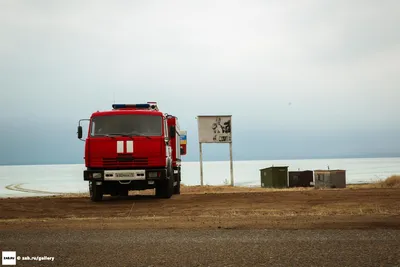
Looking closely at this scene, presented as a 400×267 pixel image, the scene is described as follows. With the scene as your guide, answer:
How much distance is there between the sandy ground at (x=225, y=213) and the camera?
984 centimetres

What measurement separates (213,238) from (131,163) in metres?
9.43

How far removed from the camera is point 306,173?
38719 mm

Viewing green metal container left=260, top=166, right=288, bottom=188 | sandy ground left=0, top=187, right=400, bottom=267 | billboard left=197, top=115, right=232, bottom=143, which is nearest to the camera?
sandy ground left=0, top=187, right=400, bottom=267

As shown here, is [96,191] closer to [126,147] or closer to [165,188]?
[126,147]

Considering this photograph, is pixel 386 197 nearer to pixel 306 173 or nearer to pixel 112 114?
pixel 112 114

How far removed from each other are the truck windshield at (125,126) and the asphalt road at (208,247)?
7.94 m

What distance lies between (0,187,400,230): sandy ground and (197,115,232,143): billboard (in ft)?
40.1

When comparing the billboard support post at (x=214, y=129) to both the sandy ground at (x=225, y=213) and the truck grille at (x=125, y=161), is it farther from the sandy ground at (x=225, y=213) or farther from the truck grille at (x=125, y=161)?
the truck grille at (x=125, y=161)

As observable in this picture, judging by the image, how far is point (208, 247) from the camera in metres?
6.99

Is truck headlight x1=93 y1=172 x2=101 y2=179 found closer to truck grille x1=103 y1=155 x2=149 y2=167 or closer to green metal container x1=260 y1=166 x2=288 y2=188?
truck grille x1=103 y1=155 x2=149 y2=167

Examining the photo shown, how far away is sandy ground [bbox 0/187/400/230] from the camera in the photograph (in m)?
9.84

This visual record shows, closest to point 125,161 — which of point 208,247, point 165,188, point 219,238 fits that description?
point 165,188

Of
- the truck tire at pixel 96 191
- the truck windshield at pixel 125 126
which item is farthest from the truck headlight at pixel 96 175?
the truck windshield at pixel 125 126

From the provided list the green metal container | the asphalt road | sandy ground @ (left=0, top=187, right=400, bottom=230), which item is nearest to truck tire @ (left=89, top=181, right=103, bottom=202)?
sandy ground @ (left=0, top=187, right=400, bottom=230)
